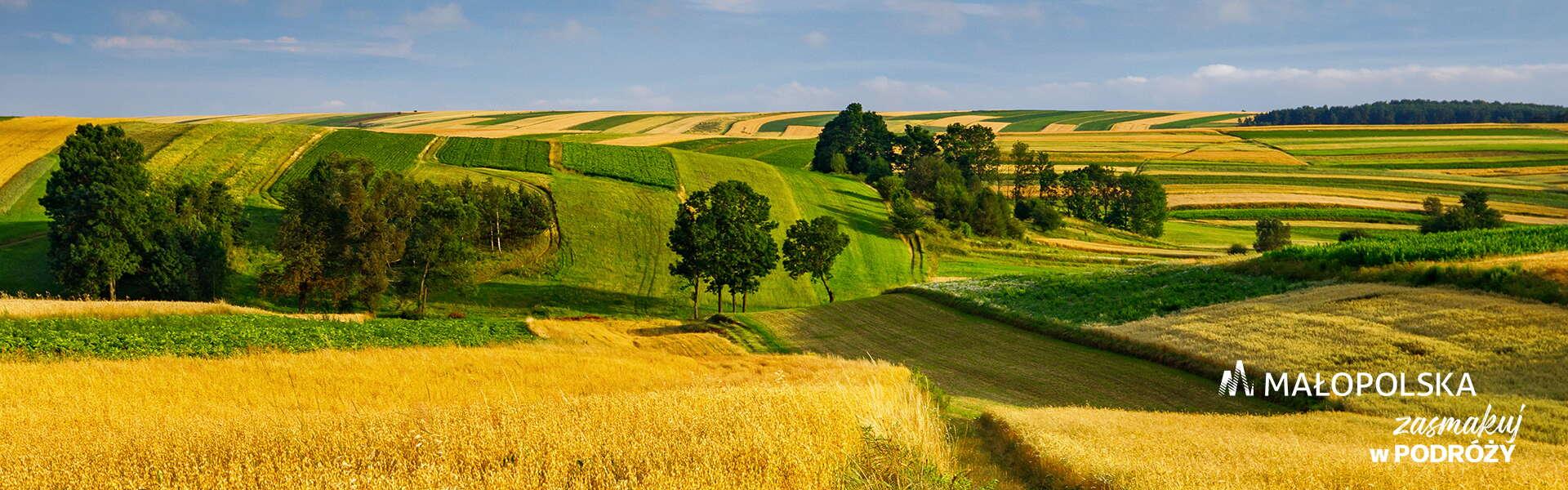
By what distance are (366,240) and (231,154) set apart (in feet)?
138

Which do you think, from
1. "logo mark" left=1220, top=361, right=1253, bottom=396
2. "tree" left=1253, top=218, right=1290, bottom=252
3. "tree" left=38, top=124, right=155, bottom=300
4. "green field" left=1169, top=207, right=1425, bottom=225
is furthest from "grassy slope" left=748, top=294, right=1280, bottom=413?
"green field" left=1169, top=207, right=1425, bottom=225

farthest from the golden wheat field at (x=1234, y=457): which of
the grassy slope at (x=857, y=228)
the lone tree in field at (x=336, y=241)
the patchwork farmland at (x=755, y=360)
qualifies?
the grassy slope at (x=857, y=228)

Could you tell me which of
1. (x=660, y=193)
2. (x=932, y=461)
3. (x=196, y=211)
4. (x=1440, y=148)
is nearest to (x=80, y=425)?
(x=932, y=461)

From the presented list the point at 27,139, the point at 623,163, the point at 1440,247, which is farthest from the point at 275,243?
the point at 1440,247

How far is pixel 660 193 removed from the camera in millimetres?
87250

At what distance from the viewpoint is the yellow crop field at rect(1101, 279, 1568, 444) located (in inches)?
808

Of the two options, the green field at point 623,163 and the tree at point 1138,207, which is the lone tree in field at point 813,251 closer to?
the green field at point 623,163

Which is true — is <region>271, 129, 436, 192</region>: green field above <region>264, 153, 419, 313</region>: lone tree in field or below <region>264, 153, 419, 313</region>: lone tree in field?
above

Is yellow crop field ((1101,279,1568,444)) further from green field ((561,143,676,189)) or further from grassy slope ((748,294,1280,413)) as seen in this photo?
green field ((561,143,676,189))

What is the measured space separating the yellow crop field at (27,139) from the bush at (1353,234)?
395ft

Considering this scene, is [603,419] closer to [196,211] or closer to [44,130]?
[196,211]

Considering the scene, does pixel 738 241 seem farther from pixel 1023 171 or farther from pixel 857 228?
pixel 1023 171

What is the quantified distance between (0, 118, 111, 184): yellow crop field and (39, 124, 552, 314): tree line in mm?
34106

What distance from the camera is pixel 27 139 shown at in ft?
303
